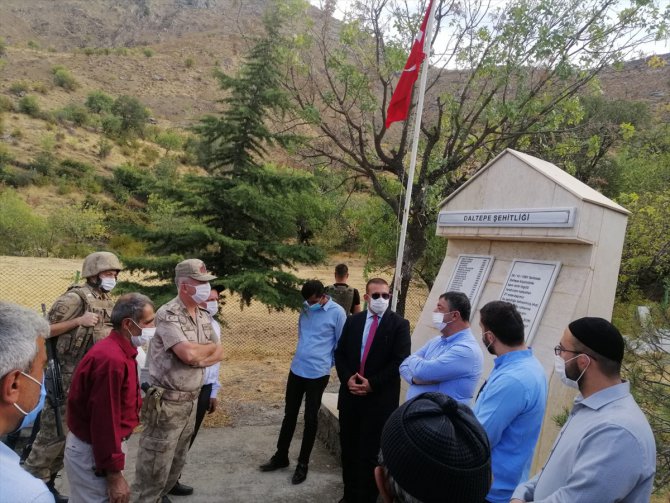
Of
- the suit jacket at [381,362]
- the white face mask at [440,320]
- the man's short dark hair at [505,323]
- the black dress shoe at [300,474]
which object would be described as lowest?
the black dress shoe at [300,474]

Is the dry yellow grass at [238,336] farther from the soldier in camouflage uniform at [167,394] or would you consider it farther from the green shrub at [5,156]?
the green shrub at [5,156]

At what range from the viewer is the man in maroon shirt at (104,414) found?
106 inches

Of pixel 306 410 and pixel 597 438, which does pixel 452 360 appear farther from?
pixel 306 410

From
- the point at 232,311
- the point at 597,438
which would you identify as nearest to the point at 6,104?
the point at 232,311

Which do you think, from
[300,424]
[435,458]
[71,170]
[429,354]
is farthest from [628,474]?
[71,170]

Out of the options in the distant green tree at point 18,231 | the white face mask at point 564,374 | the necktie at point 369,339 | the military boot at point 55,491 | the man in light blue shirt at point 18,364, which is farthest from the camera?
the distant green tree at point 18,231

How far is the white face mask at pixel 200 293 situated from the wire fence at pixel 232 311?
393 centimetres

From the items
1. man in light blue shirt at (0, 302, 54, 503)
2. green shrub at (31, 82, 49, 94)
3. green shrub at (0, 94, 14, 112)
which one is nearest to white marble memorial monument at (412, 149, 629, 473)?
man in light blue shirt at (0, 302, 54, 503)

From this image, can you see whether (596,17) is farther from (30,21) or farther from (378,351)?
(30,21)

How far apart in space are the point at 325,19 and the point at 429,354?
321 inches

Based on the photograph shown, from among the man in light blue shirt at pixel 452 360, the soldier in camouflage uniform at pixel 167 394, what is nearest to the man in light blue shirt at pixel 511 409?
the man in light blue shirt at pixel 452 360

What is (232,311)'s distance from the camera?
51.5 ft

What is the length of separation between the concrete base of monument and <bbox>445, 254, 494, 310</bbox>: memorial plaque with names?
2.05m

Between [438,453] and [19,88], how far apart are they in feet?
188
